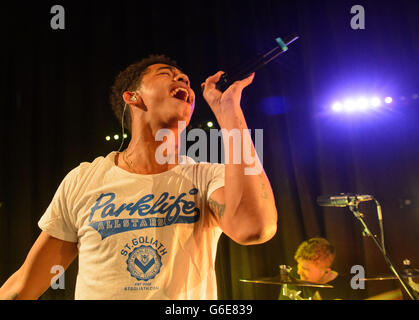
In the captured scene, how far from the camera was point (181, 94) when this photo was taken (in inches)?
44.4

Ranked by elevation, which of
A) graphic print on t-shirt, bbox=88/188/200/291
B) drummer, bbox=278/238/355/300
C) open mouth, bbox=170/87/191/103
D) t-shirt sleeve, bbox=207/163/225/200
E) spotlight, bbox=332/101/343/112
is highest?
spotlight, bbox=332/101/343/112

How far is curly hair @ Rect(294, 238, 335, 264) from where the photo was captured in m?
1.65

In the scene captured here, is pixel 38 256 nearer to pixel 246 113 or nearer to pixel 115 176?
pixel 115 176

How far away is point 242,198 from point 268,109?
928 millimetres

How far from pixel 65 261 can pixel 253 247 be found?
3.02 ft

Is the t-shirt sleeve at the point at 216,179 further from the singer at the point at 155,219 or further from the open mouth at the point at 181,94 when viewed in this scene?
the open mouth at the point at 181,94

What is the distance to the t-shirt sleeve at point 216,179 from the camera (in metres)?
0.97

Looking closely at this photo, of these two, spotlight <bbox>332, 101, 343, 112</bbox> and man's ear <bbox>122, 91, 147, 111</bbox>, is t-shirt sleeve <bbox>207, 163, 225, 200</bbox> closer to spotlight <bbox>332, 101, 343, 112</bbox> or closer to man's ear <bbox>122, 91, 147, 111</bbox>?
man's ear <bbox>122, 91, 147, 111</bbox>

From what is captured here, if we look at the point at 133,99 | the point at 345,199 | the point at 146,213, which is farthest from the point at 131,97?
the point at 345,199

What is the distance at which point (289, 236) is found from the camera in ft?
→ 5.53

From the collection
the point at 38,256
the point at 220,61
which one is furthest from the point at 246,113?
the point at 38,256

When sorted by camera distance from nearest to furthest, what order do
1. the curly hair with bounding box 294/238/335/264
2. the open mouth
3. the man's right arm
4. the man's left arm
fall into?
1. the man's left arm
2. the man's right arm
3. the open mouth
4. the curly hair with bounding box 294/238/335/264

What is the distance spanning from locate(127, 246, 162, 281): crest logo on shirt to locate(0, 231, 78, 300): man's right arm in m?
0.26

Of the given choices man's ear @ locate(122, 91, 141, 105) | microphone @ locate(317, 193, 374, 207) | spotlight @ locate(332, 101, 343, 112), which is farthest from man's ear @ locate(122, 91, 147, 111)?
spotlight @ locate(332, 101, 343, 112)
